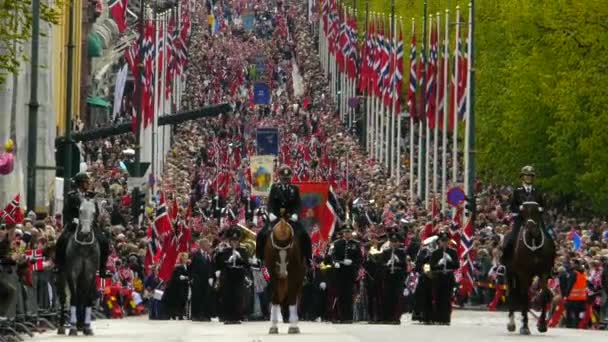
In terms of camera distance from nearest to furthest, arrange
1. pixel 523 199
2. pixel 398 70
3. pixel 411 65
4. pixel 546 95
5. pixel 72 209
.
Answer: pixel 72 209
pixel 523 199
pixel 546 95
pixel 411 65
pixel 398 70

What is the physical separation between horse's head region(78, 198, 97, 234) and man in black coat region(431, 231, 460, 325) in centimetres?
890

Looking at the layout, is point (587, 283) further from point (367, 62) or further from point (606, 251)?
point (367, 62)

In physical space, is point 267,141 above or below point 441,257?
above

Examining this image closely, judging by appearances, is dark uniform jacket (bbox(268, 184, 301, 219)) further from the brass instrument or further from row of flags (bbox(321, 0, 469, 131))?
row of flags (bbox(321, 0, 469, 131))

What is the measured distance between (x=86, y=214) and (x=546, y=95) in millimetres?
40634

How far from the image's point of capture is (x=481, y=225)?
230 ft

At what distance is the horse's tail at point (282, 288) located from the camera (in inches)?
1403

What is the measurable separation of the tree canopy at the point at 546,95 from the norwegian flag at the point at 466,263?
1702 cm

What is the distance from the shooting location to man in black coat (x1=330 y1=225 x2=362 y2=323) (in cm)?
4269

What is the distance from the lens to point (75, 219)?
1357 inches

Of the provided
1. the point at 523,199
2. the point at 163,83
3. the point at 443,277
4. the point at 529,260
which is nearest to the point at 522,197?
the point at 523,199

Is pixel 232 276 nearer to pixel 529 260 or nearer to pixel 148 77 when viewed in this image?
pixel 529 260

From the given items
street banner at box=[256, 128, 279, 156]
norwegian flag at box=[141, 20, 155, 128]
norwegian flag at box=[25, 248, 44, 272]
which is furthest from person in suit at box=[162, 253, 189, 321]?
street banner at box=[256, 128, 279, 156]

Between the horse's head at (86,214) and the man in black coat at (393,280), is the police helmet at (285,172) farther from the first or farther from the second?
the man in black coat at (393,280)
